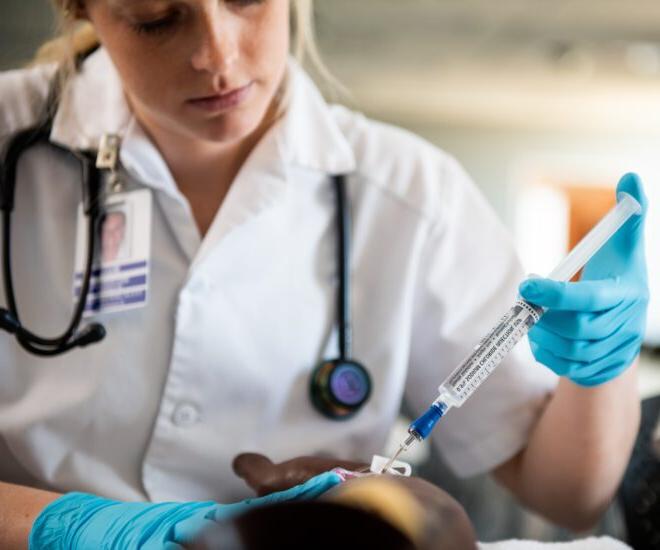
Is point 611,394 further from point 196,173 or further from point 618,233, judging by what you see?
point 196,173

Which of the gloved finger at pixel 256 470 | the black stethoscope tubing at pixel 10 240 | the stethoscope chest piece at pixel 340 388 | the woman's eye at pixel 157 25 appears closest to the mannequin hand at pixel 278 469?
the gloved finger at pixel 256 470

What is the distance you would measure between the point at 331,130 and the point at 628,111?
21.8 ft

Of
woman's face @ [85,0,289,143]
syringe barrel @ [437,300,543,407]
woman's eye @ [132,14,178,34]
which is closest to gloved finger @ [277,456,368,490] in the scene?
syringe barrel @ [437,300,543,407]

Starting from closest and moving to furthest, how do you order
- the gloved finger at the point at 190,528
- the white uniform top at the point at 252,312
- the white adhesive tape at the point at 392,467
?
the gloved finger at the point at 190,528, the white adhesive tape at the point at 392,467, the white uniform top at the point at 252,312

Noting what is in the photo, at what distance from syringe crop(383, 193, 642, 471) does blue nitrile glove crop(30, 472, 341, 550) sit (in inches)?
4.5

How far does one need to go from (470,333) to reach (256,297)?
273 mm

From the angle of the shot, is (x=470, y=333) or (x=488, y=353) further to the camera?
(x=470, y=333)

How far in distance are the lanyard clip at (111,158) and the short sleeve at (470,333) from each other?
1.29 ft

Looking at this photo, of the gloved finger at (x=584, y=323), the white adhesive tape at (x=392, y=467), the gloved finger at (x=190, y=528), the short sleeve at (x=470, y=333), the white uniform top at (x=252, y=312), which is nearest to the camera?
the gloved finger at (x=190, y=528)

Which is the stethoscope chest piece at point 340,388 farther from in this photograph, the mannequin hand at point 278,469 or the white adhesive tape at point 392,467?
the white adhesive tape at point 392,467

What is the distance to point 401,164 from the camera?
106cm

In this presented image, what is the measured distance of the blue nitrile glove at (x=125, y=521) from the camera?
1.92 feet

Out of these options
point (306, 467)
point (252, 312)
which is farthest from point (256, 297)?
point (306, 467)

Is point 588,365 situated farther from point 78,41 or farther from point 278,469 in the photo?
point 78,41
